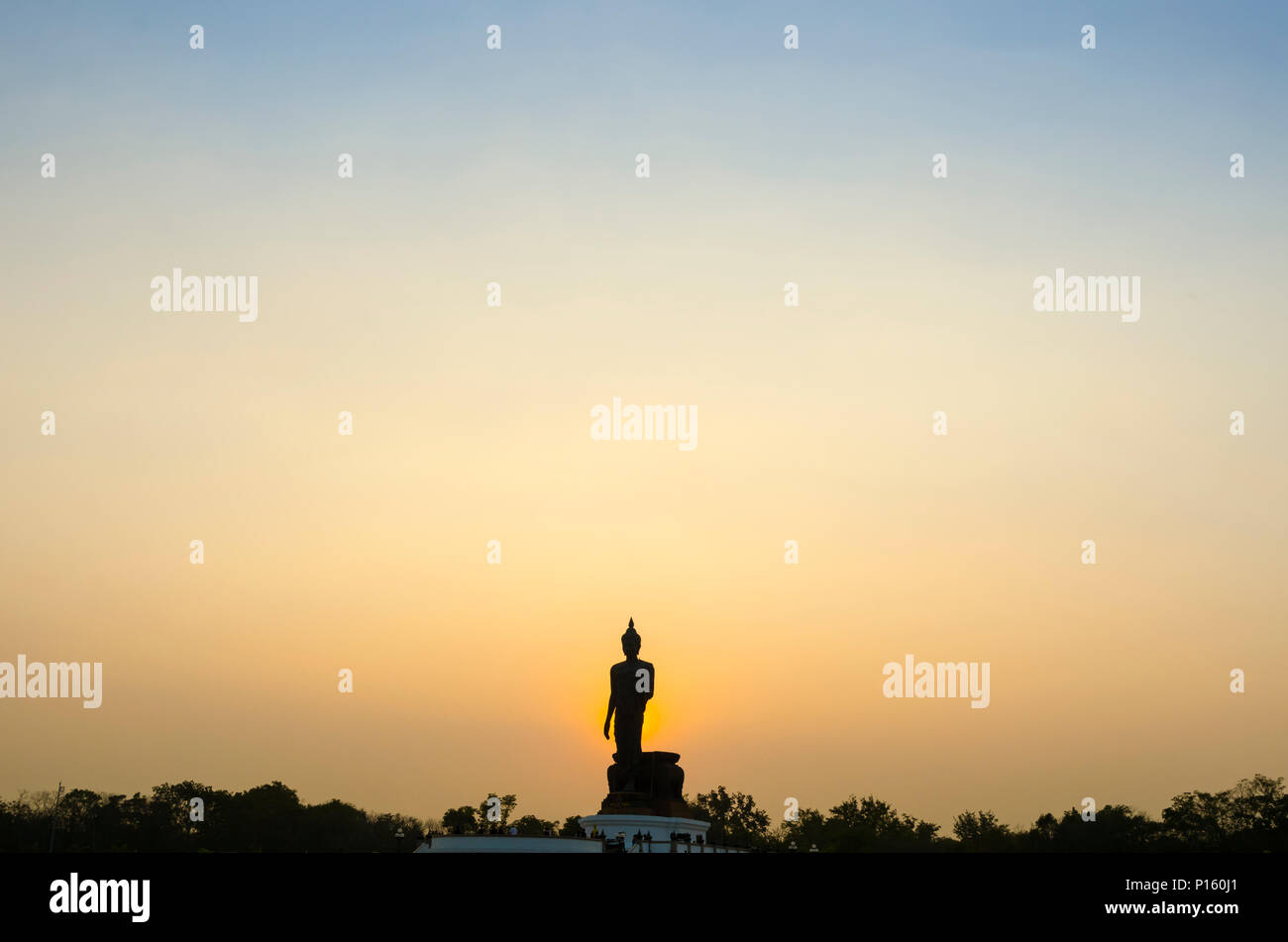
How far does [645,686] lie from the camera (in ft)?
257

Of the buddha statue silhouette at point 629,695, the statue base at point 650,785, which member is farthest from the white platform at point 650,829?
the buddha statue silhouette at point 629,695

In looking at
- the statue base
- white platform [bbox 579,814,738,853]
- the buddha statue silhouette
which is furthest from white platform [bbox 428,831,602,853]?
the buddha statue silhouette

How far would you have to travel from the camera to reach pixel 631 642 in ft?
259

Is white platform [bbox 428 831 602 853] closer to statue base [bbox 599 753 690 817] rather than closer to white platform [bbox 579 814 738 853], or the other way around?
white platform [bbox 579 814 738 853]

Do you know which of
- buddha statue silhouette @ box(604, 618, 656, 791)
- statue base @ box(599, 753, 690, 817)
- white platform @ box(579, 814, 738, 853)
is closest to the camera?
white platform @ box(579, 814, 738, 853)

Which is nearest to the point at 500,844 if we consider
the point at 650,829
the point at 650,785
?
the point at 650,829

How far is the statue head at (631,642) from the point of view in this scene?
78688 millimetres

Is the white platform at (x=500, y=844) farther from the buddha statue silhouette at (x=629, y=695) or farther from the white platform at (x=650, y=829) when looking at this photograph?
the buddha statue silhouette at (x=629, y=695)

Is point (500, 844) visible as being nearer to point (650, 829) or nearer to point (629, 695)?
point (650, 829)

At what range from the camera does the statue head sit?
78688 mm

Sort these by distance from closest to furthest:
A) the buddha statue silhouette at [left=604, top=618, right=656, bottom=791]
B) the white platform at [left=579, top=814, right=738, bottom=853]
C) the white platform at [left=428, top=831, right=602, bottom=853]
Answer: the white platform at [left=428, top=831, right=602, bottom=853] → the white platform at [left=579, top=814, right=738, bottom=853] → the buddha statue silhouette at [left=604, top=618, right=656, bottom=791]
